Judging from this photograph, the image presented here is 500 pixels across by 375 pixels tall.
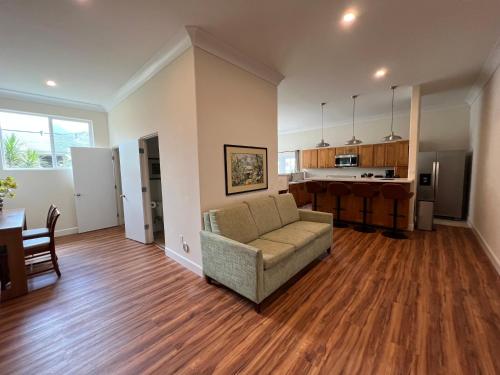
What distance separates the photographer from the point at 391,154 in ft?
20.4

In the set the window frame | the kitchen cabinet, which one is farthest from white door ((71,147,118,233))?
the kitchen cabinet

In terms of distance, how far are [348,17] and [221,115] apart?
5.70ft

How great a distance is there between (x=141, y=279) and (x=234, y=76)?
302 cm

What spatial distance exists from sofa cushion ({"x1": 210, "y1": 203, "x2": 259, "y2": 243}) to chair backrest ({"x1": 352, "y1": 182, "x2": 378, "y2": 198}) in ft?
9.09

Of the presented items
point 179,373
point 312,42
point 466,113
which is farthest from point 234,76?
point 466,113

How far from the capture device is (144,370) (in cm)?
150

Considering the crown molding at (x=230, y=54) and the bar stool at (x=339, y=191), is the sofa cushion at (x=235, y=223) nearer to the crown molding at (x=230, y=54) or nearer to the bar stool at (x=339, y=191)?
the crown molding at (x=230, y=54)

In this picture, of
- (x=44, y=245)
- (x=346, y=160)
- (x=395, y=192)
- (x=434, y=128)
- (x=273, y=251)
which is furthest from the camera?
(x=346, y=160)

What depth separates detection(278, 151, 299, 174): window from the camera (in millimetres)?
8641

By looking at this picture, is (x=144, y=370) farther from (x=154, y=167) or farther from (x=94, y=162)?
(x=94, y=162)

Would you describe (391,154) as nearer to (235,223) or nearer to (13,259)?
(235,223)

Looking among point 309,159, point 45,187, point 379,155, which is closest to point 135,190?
point 45,187

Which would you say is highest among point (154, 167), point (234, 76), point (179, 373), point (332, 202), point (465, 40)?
point (465, 40)

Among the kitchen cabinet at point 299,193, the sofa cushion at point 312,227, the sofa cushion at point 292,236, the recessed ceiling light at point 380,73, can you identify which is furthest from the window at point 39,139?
the recessed ceiling light at point 380,73
